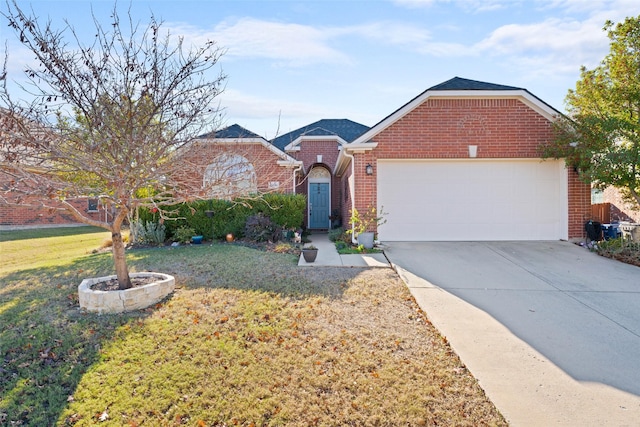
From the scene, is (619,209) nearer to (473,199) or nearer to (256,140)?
(473,199)

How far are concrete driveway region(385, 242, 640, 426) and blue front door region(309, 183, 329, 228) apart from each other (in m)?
8.95

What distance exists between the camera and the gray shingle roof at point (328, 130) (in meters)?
17.8

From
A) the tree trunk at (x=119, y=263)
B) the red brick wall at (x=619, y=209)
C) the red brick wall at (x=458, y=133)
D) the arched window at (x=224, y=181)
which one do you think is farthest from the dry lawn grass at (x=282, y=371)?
the red brick wall at (x=619, y=209)

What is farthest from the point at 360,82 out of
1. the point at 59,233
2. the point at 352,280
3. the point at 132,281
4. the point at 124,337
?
the point at 59,233

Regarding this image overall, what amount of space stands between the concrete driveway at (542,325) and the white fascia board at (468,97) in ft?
12.4

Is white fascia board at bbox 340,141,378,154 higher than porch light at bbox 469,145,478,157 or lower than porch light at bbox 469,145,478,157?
higher

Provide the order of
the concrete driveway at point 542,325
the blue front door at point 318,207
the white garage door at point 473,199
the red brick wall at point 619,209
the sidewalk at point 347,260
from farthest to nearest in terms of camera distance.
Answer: the blue front door at point 318,207 < the red brick wall at point 619,209 < the white garage door at point 473,199 < the sidewalk at point 347,260 < the concrete driveway at point 542,325

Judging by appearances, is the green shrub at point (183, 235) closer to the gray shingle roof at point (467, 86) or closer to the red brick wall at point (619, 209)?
the gray shingle roof at point (467, 86)

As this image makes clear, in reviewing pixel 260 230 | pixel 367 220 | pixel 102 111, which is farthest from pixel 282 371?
pixel 260 230

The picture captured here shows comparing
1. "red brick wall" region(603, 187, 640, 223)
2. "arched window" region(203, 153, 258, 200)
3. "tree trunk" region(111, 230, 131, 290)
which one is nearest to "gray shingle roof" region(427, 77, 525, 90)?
"red brick wall" region(603, 187, 640, 223)

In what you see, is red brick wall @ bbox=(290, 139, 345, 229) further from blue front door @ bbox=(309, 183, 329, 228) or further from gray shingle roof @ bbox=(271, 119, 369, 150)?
gray shingle roof @ bbox=(271, 119, 369, 150)

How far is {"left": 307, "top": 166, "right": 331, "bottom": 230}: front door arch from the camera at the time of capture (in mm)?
17297

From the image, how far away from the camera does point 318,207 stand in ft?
57.0

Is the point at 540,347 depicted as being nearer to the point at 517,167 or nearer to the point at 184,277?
the point at 184,277
